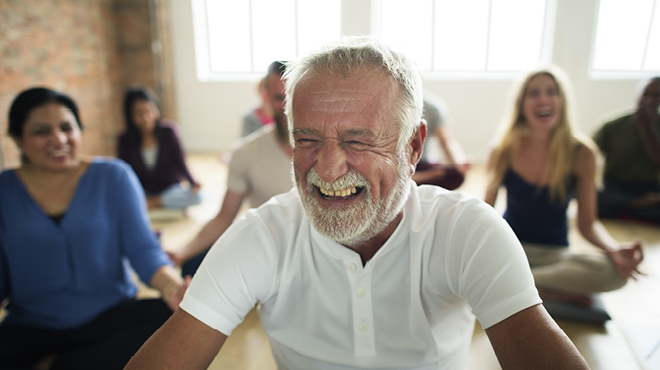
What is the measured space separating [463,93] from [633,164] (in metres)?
2.99

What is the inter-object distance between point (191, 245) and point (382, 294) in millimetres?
1112

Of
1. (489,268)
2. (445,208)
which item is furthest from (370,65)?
(489,268)

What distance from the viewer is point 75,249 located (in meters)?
1.78

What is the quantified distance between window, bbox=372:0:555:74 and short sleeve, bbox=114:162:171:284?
18.3 feet

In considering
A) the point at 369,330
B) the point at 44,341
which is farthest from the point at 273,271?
the point at 44,341

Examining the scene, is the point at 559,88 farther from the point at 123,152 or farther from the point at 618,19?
the point at 618,19

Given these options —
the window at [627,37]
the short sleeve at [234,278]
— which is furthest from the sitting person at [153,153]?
the window at [627,37]

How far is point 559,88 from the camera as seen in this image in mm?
2559

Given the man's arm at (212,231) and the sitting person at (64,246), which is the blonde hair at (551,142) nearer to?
the man's arm at (212,231)

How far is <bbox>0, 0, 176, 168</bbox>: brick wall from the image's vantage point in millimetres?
5309

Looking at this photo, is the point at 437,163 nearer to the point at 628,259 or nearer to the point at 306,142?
the point at 628,259

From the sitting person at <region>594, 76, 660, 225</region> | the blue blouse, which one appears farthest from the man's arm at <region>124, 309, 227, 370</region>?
the sitting person at <region>594, 76, 660, 225</region>

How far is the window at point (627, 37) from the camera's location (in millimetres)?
6191

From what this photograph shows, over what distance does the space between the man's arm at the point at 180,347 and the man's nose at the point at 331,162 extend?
45 cm
